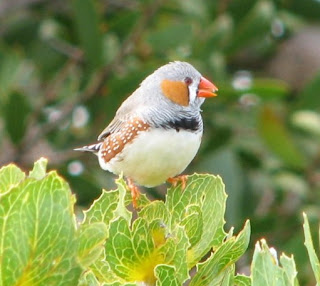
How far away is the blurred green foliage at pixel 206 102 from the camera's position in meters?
6.04

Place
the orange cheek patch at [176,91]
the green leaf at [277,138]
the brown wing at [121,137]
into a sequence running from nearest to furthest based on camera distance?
1. the brown wing at [121,137]
2. the orange cheek patch at [176,91]
3. the green leaf at [277,138]

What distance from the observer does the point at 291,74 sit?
7449mm

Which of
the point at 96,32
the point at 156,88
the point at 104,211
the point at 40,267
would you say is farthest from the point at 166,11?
the point at 40,267

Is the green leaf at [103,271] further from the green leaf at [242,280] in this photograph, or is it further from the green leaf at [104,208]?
the green leaf at [242,280]

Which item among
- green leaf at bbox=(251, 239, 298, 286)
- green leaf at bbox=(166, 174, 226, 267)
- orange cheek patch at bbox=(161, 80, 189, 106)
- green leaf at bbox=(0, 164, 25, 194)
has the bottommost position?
orange cheek patch at bbox=(161, 80, 189, 106)

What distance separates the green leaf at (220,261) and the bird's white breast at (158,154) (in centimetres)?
129

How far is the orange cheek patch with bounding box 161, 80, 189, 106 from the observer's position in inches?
155

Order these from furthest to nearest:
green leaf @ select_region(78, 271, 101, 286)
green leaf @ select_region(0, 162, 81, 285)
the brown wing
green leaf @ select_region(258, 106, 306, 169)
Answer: green leaf @ select_region(258, 106, 306, 169)
the brown wing
green leaf @ select_region(78, 271, 101, 286)
green leaf @ select_region(0, 162, 81, 285)

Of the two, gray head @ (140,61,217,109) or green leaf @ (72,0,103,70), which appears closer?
gray head @ (140,61,217,109)

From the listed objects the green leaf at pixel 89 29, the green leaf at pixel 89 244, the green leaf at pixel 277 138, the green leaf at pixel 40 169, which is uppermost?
the green leaf at pixel 40 169

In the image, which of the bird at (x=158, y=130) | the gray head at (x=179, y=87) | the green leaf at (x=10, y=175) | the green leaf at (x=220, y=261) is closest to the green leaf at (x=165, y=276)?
the green leaf at (x=220, y=261)

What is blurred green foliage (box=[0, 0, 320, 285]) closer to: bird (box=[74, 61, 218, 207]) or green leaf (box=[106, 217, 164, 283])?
bird (box=[74, 61, 218, 207])

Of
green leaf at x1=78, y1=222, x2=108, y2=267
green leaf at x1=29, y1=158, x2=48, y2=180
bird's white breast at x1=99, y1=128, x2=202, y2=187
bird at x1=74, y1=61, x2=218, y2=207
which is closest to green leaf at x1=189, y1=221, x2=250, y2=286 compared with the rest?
green leaf at x1=78, y1=222, x2=108, y2=267

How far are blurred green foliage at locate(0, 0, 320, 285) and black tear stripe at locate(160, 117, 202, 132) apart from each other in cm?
208
